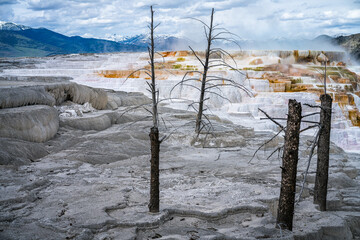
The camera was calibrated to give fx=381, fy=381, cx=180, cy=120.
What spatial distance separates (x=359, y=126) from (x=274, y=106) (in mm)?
4080

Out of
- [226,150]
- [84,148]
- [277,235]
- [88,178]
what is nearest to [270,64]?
[226,150]

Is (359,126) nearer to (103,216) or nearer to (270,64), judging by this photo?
(270,64)

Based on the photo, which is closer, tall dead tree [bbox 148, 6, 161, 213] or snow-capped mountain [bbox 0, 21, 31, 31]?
tall dead tree [bbox 148, 6, 161, 213]

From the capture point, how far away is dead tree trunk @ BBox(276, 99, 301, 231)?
4.54 meters

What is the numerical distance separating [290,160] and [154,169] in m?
1.79

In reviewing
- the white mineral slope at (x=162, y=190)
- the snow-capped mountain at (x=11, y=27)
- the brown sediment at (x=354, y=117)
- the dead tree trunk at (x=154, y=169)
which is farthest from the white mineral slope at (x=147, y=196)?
the snow-capped mountain at (x=11, y=27)

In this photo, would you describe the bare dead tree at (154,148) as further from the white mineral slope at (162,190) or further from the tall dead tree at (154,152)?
the white mineral slope at (162,190)

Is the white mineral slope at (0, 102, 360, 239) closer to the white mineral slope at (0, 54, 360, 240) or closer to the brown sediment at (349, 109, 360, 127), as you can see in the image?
the white mineral slope at (0, 54, 360, 240)

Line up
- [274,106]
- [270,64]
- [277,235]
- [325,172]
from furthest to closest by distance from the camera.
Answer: [270,64], [274,106], [325,172], [277,235]

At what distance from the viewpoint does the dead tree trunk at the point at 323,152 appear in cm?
540

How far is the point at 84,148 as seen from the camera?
9562mm

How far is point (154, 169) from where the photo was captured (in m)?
5.18

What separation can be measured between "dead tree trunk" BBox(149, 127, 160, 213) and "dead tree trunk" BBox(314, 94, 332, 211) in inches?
89.9

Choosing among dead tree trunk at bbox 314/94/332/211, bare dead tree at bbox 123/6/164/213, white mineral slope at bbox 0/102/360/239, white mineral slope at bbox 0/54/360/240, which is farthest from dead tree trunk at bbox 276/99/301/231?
bare dead tree at bbox 123/6/164/213
